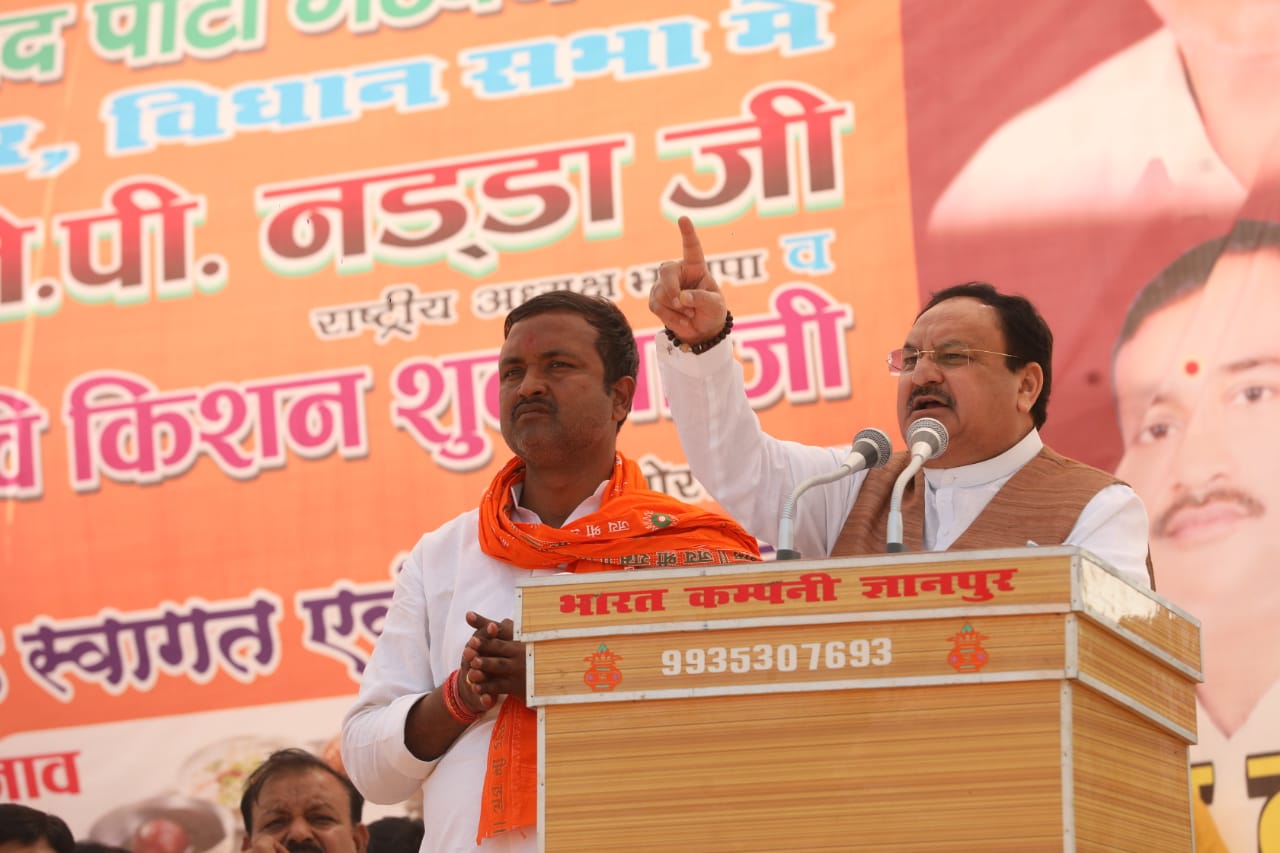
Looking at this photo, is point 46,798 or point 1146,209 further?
point 46,798

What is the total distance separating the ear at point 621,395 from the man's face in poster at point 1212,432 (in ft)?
4.35

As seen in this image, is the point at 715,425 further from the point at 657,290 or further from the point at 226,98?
the point at 226,98

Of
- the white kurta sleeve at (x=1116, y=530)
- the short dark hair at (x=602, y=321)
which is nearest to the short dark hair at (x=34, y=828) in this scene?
the short dark hair at (x=602, y=321)

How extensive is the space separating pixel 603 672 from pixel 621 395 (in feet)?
2.61

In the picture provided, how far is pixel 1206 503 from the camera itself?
338 cm

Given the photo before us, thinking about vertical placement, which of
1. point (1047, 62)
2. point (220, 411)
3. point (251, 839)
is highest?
point (1047, 62)

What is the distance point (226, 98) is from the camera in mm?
4199

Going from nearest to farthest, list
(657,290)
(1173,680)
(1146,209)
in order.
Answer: (1173,680) → (657,290) → (1146,209)

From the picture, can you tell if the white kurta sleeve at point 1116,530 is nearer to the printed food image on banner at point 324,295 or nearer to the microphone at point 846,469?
the microphone at point 846,469

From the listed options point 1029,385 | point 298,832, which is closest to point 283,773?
point 298,832

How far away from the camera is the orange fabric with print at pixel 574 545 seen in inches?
86.7

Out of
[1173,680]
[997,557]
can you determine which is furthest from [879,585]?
[1173,680]

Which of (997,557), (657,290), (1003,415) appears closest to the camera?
(997,557)

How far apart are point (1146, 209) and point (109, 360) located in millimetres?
2454
